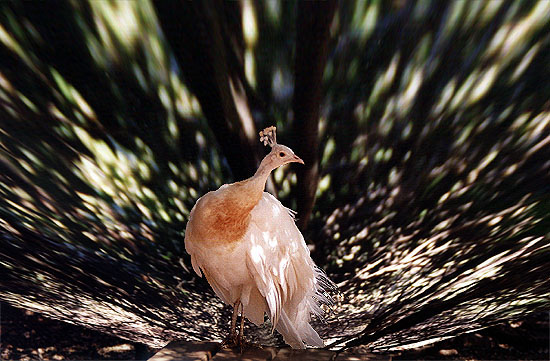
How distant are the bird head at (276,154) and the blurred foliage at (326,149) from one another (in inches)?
2.3

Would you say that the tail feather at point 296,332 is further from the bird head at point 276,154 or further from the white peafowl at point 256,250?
the bird head at point 276,154

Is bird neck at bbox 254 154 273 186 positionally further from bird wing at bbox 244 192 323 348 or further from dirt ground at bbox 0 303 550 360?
dirt ground at bbox 0 303 550 360

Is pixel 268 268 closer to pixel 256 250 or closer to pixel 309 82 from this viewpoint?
A: pixel 256 250

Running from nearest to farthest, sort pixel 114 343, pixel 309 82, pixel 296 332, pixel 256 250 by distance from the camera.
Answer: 1. pixel 309 82
2. pixel 256 250
3. pixel 296 332
4. pixel 114 343

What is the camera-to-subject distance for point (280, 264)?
1.40 m

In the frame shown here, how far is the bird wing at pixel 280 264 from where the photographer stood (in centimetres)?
136

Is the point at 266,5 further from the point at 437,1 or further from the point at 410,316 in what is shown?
the point at 410,316

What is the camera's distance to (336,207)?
159 centimetres

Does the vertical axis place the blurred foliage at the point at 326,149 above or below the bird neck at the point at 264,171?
above

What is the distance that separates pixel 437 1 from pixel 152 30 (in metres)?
0.68

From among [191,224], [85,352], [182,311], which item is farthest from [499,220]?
[85,352]

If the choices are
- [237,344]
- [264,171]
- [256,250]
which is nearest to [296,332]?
[237,344]

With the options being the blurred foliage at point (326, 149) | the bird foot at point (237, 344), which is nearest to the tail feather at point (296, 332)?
the bird foot at point (237, 344)

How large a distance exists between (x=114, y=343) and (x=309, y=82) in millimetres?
2538
